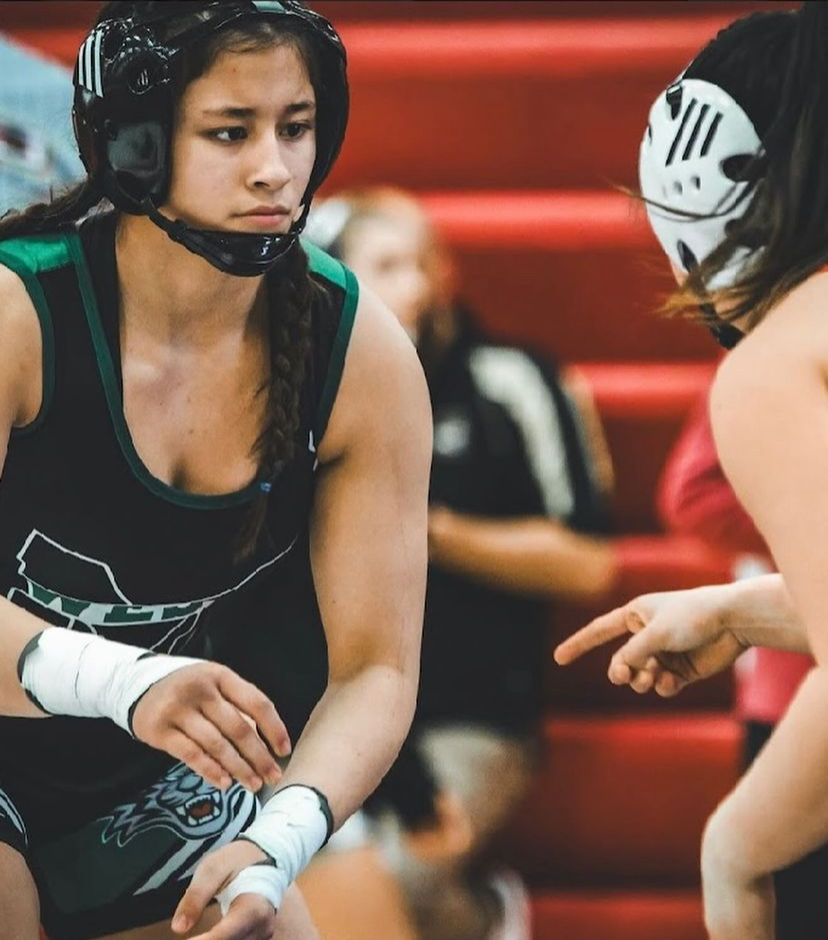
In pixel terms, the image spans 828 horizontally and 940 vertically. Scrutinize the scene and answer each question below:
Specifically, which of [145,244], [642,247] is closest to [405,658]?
[145,244]

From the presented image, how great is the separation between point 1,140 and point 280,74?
407 millimetres

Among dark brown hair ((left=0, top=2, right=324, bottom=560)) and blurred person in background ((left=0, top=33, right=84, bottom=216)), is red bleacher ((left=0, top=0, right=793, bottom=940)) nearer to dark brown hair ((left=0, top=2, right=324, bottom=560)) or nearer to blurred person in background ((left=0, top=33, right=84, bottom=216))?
blurred person in background ((left=0, top=33, right=84, bottom=216))

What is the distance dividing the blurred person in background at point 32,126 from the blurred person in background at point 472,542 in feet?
0.94

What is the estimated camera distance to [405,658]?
130cm

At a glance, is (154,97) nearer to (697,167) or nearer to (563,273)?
(697,167)

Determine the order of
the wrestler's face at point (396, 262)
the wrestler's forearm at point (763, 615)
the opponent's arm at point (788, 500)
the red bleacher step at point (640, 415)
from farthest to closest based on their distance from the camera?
the red bleacher step at point (640, 415), the wrestler's face at point (396, 262), the wrestler's forearm at point (763, 615), the opponent's arm at point (788, 500)

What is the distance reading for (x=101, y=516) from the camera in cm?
124

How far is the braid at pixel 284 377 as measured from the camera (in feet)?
4.10

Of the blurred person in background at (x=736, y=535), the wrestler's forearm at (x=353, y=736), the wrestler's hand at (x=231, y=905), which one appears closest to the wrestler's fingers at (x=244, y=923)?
the wrestler's hand at (x=231, y=905)

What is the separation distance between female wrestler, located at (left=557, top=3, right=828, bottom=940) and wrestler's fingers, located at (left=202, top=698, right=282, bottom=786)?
0.30m

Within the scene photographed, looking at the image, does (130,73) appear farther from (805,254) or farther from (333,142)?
(805,254)

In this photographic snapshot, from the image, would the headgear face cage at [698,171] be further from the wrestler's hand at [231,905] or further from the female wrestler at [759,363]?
the wrestler's hand at [231,905]

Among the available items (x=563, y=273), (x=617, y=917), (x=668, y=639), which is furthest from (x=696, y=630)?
(x=563, y=273)

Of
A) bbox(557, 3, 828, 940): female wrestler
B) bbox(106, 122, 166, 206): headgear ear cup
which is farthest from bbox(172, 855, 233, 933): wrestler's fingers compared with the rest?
bbox(106, 122, 166, 206): headgear ear cup
